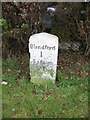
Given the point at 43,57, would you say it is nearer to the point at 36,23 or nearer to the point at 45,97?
the point at 45,97

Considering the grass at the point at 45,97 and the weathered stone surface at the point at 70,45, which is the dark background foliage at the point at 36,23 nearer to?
the weathered stone surface at the point at 70,45

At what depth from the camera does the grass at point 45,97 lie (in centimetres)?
399

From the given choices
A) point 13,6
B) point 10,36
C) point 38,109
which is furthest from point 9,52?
point 38,109

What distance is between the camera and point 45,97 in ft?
14.1

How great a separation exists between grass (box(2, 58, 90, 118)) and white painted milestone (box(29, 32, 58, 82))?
0.14m

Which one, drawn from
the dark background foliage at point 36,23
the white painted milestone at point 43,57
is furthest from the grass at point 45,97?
the dark background foliage at point 36,23

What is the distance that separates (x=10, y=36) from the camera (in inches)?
227

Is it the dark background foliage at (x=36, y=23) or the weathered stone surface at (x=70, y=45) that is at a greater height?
the dark background foliage at (x=36, y=23)

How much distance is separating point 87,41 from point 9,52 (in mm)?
1458

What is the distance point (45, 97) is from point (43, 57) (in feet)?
2.23

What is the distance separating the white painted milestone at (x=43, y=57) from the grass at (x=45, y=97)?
0.45 ft

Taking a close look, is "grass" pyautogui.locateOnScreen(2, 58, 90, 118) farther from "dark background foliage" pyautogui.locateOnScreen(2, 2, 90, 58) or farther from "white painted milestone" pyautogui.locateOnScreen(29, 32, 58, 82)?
"dark background foliage" pyautogui.locateOnScreen(2, 2, 90, 58)

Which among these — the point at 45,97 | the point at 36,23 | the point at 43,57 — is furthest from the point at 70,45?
the point at 45,97

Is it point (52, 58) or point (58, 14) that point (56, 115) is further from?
point (58, 14)
